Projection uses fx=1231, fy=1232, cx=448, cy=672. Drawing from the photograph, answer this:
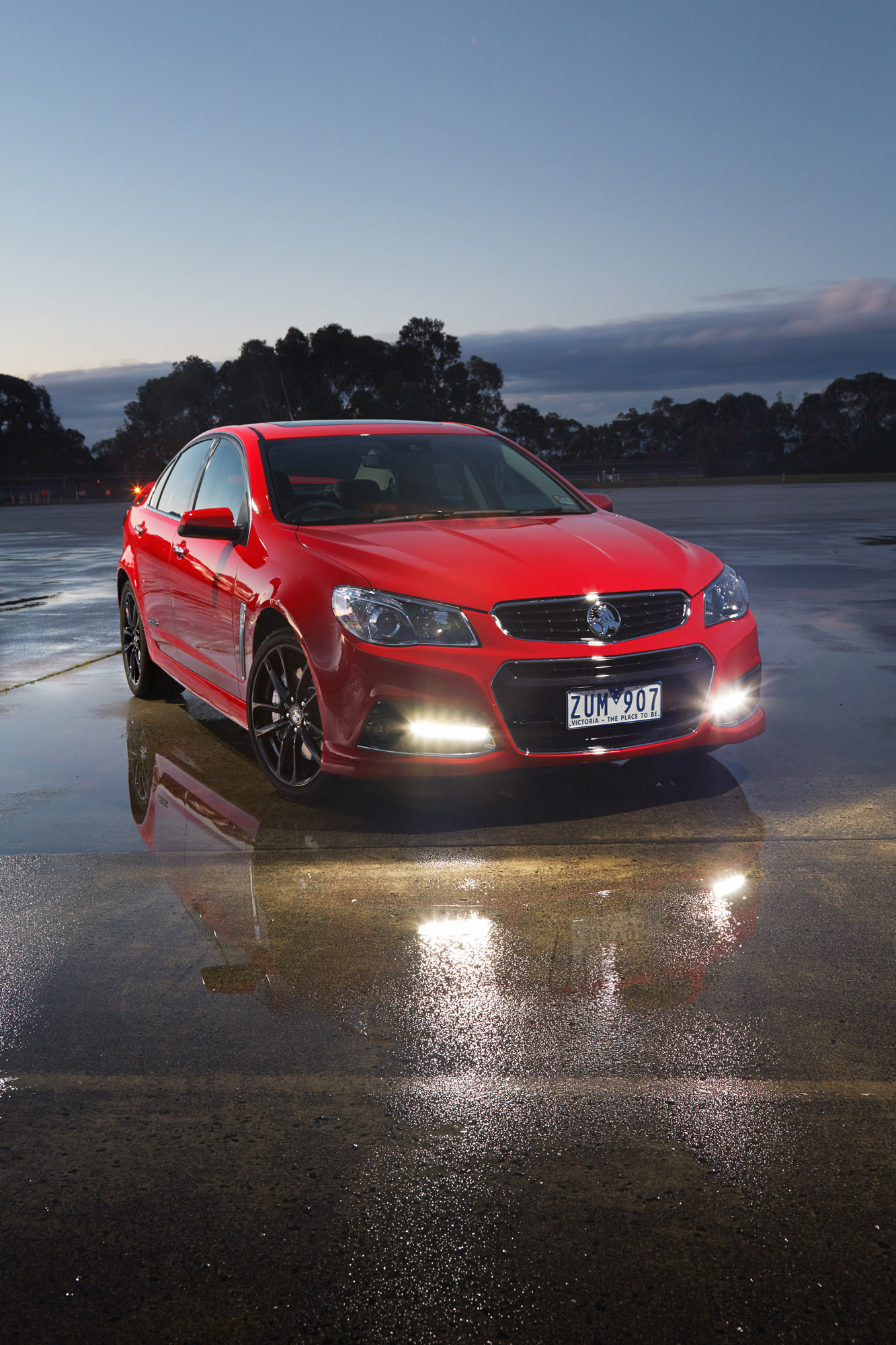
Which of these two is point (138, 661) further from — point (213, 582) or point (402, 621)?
point (402, 621)

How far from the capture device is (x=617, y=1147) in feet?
8.39

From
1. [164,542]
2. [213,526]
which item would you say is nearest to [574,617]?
[213,526]

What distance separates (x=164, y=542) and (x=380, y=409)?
9417cm

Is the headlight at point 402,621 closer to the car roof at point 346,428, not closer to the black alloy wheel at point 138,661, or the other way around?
the car roof at point 346,428

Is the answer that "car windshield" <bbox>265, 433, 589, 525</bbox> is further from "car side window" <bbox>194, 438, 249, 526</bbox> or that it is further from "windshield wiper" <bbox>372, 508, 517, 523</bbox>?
"car side window" <bbox>194, 438, 249, 526</bbox>

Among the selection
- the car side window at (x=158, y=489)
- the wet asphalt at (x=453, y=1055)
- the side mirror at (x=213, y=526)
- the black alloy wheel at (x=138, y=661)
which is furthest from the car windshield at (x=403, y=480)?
the black alloy wheel at (x=138, y=661)

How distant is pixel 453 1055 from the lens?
3.02 meters

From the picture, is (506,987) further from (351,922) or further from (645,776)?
(645,776)

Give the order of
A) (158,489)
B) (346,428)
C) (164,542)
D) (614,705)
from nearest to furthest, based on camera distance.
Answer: (614,705)
(346,428)
(164,542)
(158,489)

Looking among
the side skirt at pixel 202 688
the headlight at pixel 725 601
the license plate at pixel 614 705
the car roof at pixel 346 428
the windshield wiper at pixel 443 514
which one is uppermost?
the car roof at pixel 346 428

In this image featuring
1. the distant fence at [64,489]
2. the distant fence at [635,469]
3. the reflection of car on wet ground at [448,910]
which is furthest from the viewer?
the distant fence at [635,469]

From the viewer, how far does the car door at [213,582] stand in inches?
235

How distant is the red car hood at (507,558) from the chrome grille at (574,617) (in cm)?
4

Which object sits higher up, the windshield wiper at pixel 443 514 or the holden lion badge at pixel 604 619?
the windshield wiper at pixel 443 514
